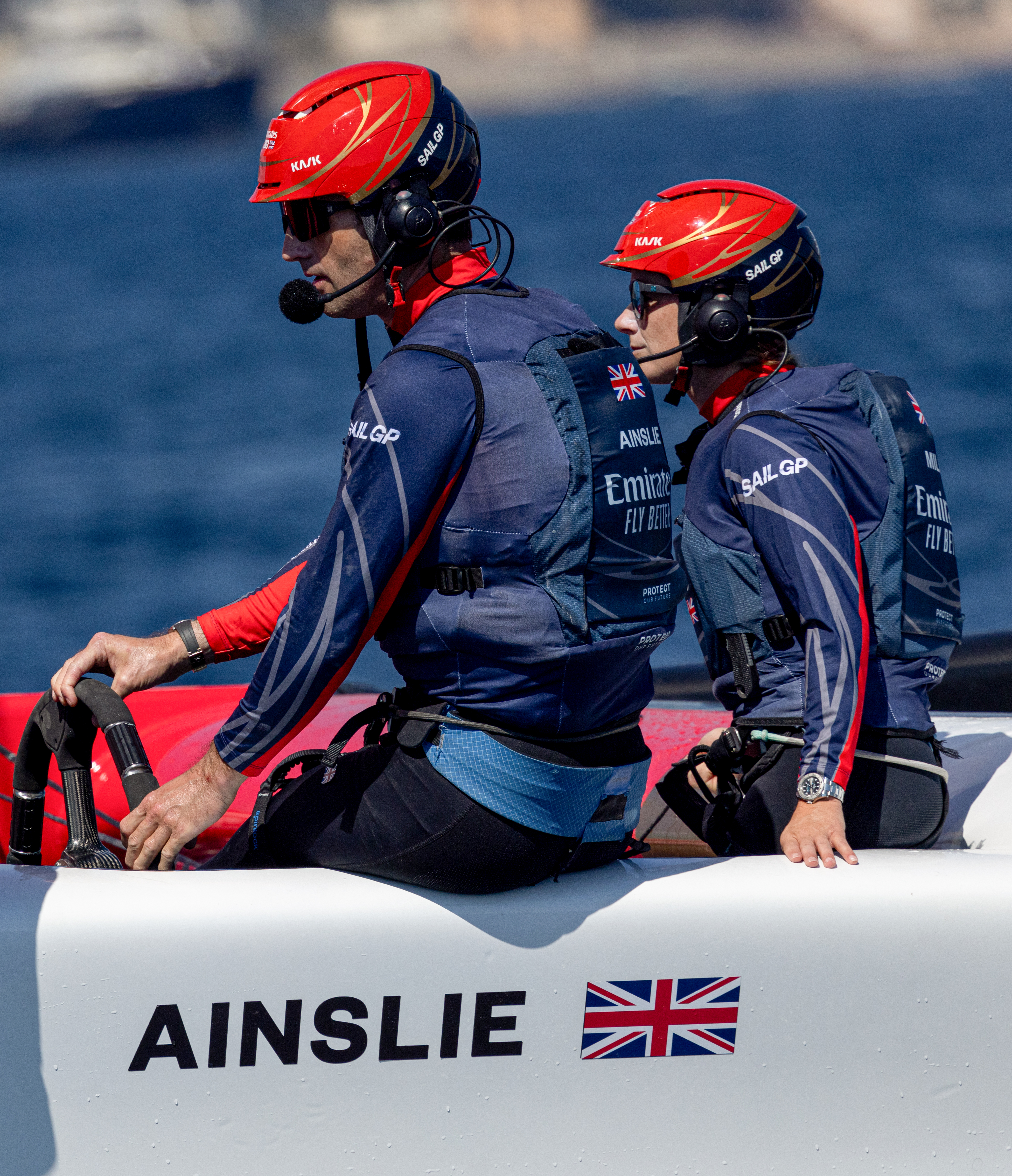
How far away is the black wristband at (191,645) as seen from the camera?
2549 millimetres

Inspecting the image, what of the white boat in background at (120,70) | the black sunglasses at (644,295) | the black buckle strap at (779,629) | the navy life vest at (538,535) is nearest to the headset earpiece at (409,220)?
the navy life vest at (538,535)

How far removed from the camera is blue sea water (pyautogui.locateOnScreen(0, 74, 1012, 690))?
16328 millimetres

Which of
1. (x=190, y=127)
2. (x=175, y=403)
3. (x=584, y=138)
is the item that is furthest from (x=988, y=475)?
(x=584, y=138)

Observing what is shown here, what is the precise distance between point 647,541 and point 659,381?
678 millimetres

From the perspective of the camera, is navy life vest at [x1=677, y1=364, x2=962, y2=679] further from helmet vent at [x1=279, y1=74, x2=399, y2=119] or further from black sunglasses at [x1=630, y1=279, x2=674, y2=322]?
helmet vent at [x1=279, y1=74, x2=399, y2=119]

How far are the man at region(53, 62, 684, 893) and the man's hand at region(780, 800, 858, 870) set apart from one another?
27 centimetres

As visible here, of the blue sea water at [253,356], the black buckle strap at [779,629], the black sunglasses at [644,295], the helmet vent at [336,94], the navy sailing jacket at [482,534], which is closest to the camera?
the navy sailing jacket at [482,534]

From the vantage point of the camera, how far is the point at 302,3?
363 feet

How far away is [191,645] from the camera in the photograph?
2.55 meters

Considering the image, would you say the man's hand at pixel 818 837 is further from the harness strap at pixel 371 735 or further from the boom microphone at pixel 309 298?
the boom microphone at pixel 309 298

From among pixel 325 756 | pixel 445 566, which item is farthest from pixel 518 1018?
pixel 445 566

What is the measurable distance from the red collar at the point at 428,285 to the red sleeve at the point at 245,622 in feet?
1.50

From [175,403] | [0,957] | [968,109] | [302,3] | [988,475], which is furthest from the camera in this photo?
[302,3]

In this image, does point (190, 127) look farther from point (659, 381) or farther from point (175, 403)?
point (659, 381)
